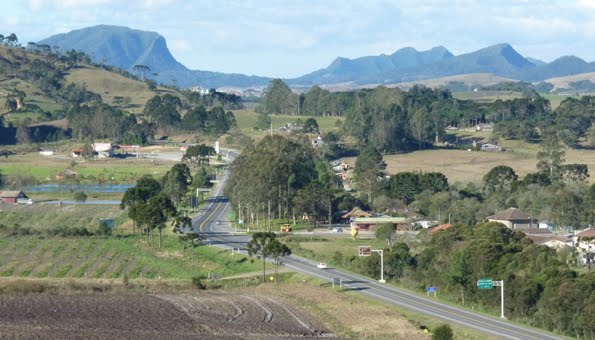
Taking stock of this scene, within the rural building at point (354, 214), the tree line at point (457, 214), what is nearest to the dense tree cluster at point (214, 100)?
the tree line at point (457, 214)

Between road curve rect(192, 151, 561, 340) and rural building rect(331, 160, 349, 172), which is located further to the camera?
rural building rect(331, 160, 349, 172)

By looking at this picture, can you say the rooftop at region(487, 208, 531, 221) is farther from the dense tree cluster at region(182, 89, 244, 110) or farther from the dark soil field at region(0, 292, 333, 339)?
the dense tree cluster at region(182, 89, 244, 110)

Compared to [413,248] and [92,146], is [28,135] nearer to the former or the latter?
[92,146]

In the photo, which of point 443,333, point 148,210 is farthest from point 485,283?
point 148,210

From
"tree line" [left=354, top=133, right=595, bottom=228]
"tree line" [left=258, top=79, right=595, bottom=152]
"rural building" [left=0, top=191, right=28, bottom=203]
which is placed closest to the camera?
"tree line" [left=354, top=133, right=595, bottom=228]

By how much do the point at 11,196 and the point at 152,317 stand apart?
50.0 metres

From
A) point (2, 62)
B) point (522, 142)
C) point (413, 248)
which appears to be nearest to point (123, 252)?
point (413, 248)

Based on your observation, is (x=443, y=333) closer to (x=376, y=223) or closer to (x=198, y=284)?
(x=198, y=284)

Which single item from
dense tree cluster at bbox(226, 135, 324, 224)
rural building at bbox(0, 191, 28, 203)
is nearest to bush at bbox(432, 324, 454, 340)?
dense tree cluster at bbox(226, 135, 324, 224)

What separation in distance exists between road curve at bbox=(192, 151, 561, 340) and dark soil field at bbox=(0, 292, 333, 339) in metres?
4.71

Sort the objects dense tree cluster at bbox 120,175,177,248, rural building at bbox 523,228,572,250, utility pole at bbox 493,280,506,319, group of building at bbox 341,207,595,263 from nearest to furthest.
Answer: utility pole at bbox 493,280,506,319 → group of building at bbox 341,207,595,263 → rural building at bbox 523,228,572,250 → dense tree cluster at bbox 120,175,177,248

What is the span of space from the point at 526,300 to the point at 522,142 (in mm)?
88635

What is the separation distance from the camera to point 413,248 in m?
62.8

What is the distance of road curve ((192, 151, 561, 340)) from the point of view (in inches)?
1585
